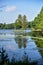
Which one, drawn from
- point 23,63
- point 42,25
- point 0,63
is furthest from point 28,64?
point 42,25

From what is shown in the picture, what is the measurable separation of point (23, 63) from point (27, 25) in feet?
378

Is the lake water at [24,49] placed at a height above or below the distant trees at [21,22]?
below

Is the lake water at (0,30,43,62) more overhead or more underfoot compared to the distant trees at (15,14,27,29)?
more underfoot

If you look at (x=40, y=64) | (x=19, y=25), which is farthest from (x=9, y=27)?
(x=40, y=64)

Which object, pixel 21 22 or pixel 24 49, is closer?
pixel 24 49

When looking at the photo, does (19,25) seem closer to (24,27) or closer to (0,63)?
(24,27)

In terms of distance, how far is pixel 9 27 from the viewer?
137750mm

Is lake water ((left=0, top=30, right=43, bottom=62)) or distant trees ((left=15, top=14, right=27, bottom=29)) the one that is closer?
lake water ((left=0, top=30, right=43, bottom=62))

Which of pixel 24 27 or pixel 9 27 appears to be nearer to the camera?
pixel 24 27

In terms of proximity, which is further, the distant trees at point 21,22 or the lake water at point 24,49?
the distant trees at point 21,22

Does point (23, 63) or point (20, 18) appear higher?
point (20, 18)

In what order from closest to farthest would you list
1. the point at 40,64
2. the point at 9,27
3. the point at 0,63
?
the point at 0,63 → the point at 40,64 → the point at 9,27

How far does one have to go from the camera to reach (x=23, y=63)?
1009cm

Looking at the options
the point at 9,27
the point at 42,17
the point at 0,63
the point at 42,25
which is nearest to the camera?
the point at 0,63
